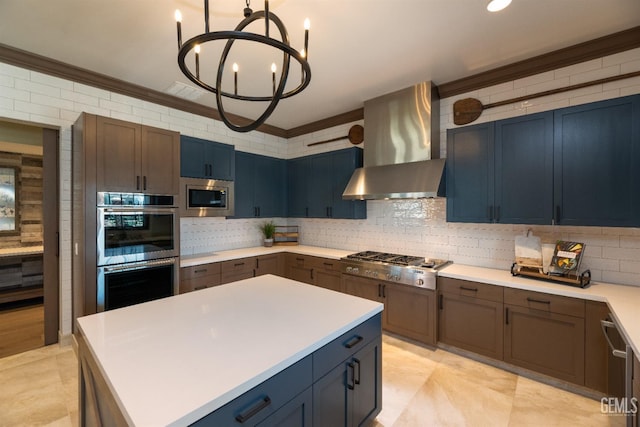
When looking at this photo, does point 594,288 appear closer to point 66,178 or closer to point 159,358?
point 159,358

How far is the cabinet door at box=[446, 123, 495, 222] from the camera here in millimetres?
2826

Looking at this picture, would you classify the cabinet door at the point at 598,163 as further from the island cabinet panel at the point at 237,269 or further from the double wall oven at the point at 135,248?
the double wall oven at the point at 135,248

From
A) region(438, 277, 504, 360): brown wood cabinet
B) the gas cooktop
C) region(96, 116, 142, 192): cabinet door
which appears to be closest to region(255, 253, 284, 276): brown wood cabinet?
the gas cooktop

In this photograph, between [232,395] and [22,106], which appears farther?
[22,106]

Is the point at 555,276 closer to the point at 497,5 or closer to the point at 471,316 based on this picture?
the point at 471,316

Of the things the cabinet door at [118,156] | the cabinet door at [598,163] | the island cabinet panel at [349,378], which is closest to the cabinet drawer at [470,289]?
the cabinet door at [598,163]

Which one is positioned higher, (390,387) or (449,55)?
(449,55)

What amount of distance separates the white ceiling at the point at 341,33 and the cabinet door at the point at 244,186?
131cm

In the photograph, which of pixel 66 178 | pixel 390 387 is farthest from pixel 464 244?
pixel 66 178

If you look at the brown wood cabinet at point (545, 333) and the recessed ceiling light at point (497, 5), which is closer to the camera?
the recessed ceiling light at point (497, 5)

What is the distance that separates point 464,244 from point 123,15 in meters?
3.80

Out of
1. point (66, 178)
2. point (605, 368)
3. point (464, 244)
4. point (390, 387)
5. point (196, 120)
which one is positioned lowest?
point (390, 387)

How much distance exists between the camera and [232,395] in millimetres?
926

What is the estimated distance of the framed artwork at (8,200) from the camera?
4361 mm
